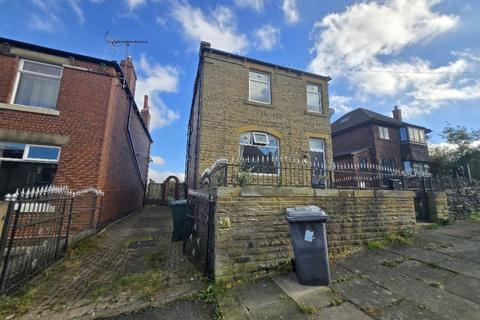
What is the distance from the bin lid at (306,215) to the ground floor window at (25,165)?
773 centimetres

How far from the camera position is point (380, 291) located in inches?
136

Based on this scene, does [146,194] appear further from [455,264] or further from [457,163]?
[457,163]

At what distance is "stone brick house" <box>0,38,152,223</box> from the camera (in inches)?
261

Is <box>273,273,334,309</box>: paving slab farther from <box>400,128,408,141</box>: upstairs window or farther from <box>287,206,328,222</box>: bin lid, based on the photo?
<box>400,128,408,141</box>: upstairs window

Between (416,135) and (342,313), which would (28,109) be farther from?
(416,135)

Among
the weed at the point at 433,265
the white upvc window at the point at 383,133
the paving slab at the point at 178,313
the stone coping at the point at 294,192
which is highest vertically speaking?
the white upvc window at the point at 383,133

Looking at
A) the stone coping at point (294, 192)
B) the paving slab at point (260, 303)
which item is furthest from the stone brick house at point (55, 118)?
the paving slab at point (260, 303)

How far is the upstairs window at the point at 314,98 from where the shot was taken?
11023 millimetres

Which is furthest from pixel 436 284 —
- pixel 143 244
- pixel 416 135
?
pixel 416 135

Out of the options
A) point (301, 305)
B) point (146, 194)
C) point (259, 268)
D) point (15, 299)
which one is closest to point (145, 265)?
point (15, 299)

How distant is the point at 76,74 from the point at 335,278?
33.5 ft

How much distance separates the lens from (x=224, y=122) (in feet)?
29.2

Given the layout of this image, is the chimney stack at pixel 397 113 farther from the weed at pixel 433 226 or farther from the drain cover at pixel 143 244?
the drain cover at pixel 143 244

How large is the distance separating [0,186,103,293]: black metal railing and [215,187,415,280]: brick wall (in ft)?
11.1
